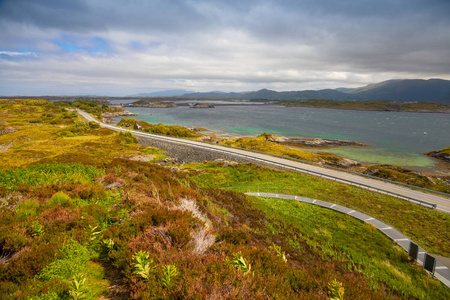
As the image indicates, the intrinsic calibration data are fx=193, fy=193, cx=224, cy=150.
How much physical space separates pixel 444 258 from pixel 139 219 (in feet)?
60.2

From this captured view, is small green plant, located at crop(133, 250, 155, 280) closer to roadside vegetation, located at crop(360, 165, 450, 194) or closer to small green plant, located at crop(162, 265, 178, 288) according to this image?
small green plant, located at crop(162, 265, 178, 288)

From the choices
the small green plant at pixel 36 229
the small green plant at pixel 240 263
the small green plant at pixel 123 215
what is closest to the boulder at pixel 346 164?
the small green plant at pixel 240 263

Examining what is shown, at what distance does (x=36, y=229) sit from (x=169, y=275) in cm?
430

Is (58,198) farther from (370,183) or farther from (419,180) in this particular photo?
(419,180)

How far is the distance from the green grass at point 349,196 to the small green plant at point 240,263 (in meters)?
15.7

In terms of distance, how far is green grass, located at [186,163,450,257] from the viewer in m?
15.1

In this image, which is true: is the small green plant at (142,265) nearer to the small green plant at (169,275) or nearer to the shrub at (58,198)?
the small green plant at (169,275)

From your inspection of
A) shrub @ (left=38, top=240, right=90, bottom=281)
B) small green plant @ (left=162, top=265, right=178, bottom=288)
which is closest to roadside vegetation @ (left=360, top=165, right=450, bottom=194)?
small green plant @ (left=162, top=265, right=178, bottom=288)

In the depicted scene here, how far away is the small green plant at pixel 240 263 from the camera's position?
4.97 m

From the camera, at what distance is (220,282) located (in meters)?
4.35

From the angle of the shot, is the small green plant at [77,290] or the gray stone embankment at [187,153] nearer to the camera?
the small green plant at [77,290]

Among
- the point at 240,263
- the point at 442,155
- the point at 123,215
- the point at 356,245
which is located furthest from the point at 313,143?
the point at 123,215

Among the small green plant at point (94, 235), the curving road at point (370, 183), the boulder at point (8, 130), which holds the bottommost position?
the curving road at point (370, 183)

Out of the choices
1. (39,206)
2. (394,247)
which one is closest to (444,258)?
(394,247)
